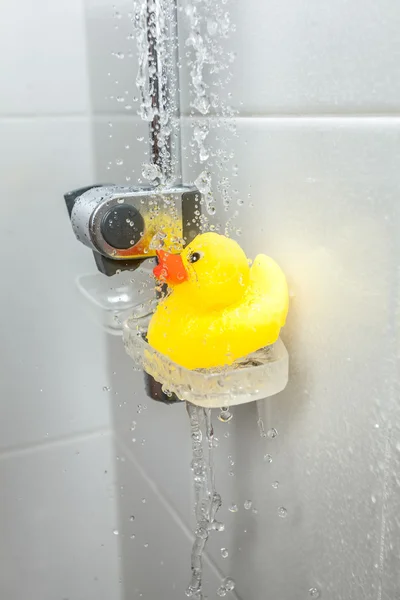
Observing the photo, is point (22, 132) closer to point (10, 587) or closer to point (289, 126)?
point (289, 126)

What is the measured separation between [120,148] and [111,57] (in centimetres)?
10

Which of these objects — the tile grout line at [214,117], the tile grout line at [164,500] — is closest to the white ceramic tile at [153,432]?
the tile grout line at [164,500]

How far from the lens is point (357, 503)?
393 millimetres

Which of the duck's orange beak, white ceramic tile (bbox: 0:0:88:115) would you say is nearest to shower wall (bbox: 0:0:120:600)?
white ceramic tile (bbox: 0:0:88:115)

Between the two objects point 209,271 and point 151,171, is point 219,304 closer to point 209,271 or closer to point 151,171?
point 209,271

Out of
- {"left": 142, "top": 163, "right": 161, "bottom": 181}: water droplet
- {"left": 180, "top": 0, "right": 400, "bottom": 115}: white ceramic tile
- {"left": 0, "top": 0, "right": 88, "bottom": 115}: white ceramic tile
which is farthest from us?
{"left": 0, "top": 0, "right": 88, "bottom": 115}: white ceramic tile

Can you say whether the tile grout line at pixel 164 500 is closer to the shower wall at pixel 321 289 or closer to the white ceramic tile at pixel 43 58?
the shower wall at pixel 321 289

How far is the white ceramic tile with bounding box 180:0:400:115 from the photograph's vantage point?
33 centimetres

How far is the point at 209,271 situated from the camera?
0.42 meters

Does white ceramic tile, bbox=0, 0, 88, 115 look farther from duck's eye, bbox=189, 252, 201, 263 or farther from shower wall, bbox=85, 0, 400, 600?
duck's eye, bbox=189, 252, 201, 263

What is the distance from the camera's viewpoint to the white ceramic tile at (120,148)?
62 cm

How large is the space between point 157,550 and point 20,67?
2.02ft

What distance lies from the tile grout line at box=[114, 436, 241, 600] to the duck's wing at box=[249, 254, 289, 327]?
32 cm

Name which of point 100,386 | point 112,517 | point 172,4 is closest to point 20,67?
point 172,4
